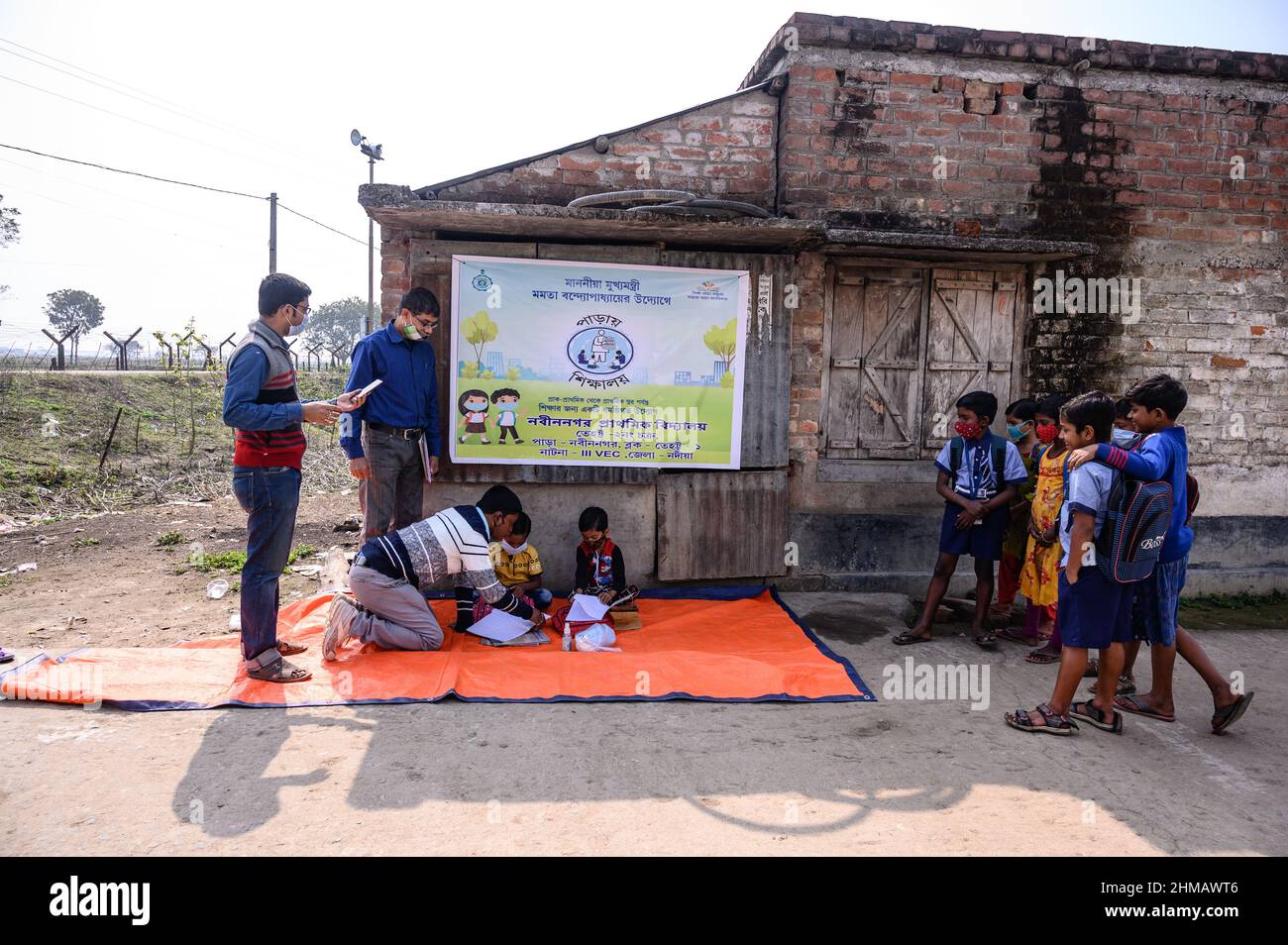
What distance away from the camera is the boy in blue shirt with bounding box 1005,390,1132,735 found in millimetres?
3699

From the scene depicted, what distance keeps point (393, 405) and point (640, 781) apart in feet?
9.86

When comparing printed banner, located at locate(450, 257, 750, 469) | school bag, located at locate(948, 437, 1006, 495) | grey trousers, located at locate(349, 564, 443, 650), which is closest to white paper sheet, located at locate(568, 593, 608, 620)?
grey trousers, located at locate(349, 564, 443, 650)

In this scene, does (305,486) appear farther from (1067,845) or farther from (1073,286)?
(1067,845)

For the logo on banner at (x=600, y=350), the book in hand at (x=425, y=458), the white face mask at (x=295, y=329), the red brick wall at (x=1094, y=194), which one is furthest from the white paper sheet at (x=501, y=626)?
the red brick wall at (x=1094, y=194)

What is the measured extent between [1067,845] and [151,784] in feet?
11.5

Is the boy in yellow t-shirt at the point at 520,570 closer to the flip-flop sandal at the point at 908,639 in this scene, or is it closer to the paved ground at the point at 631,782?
the paved ground at the point at 631,782

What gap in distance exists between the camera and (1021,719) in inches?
155

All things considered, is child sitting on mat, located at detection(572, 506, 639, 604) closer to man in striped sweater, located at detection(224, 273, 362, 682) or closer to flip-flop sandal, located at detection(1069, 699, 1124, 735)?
man in striped sweater, located at detection(224, 273, 362, 682)

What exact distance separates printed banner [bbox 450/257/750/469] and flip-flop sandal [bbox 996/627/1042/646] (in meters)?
2.21

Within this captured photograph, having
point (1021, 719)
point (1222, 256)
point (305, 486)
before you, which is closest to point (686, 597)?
point (1021, 719)

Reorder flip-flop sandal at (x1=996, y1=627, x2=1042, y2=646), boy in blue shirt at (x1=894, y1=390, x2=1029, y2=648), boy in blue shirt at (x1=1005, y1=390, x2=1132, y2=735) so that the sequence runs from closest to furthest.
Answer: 1. boy in blue shirt at (x1=1005, y1=390, x2=1132, y2=735)
2. boy in blue shirt at (x1=894, y1=390, x2=1029, y2=648)
3. flip-flop sandal at (x1=996, y1=627, x2=1042, y2=646)

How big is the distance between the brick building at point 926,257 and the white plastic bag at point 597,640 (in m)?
1.20

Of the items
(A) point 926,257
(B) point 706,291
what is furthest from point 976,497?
(B) point 706,291

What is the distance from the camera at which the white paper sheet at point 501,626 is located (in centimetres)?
498
